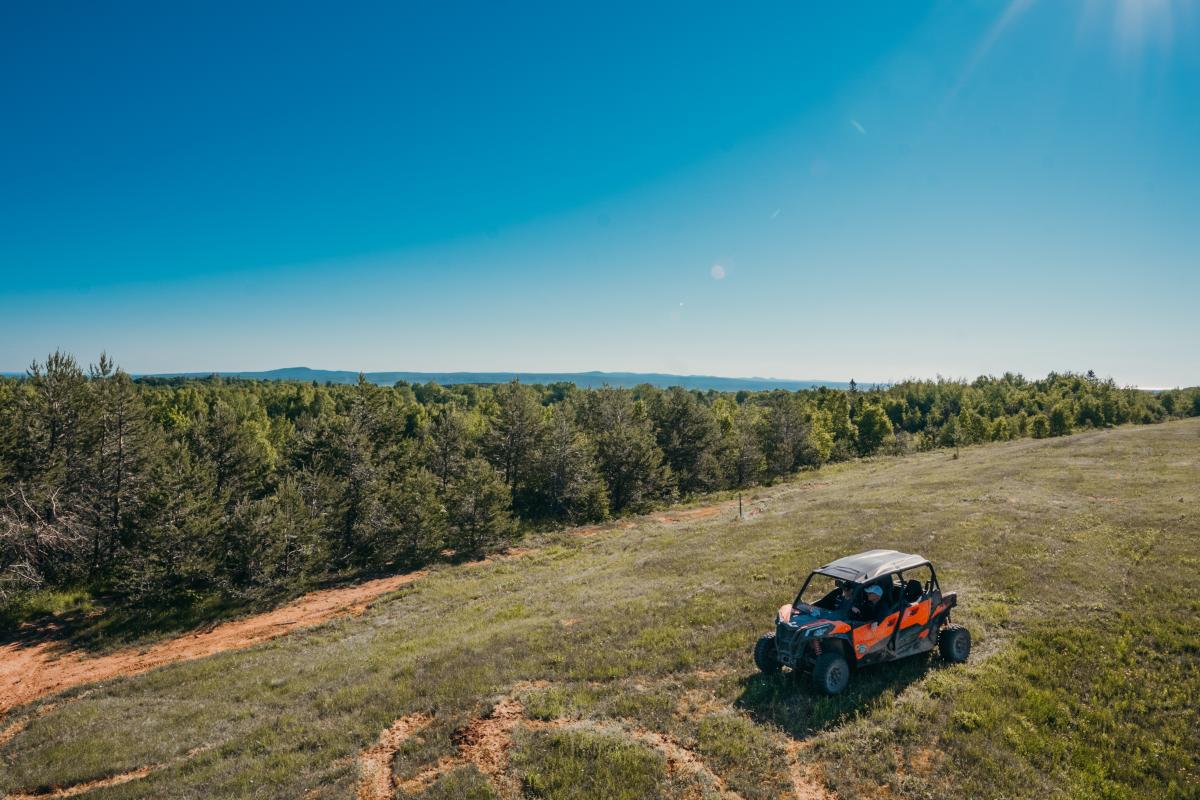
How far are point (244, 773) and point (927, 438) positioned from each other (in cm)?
10694

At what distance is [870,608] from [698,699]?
460 cm

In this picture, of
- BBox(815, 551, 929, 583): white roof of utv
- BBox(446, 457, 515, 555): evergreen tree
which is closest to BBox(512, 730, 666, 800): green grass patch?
BBox(815, 551, 929, 583): white roof of utv

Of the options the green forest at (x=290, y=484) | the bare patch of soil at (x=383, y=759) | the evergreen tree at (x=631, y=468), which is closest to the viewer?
the bare patch of soil at (x=383, y=759)

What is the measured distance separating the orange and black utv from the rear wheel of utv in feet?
Answer: 0.07

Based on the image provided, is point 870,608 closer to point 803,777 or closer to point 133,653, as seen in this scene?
point 803,777

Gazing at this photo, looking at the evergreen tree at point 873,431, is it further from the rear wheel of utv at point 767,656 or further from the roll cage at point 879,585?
the rear wheel of utv at point 767,656

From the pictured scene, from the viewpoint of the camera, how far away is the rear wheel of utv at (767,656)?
1222cm

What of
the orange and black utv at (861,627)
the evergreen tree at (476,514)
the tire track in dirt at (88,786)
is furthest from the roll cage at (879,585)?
the evergreen tree at (476,514)

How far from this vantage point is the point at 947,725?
32.2 feet

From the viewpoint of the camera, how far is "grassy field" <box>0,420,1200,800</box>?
9.03 meters

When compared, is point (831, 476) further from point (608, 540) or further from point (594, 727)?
point (594, 727)

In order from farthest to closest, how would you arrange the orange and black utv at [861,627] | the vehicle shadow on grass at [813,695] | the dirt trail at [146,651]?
1. the dirt trail at [146,651]
2. the orange and black utv at [861,627]
3. the vehicle shadow on grass at [813,695]

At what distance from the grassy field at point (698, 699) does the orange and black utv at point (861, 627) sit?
21.8 inches

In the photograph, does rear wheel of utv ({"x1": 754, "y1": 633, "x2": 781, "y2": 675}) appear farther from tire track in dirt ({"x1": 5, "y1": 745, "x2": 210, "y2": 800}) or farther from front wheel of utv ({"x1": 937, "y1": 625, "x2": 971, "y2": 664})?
tire track in dirt ({"x1": 5, "y1": 745, "x2": 210, "y2": 800})
